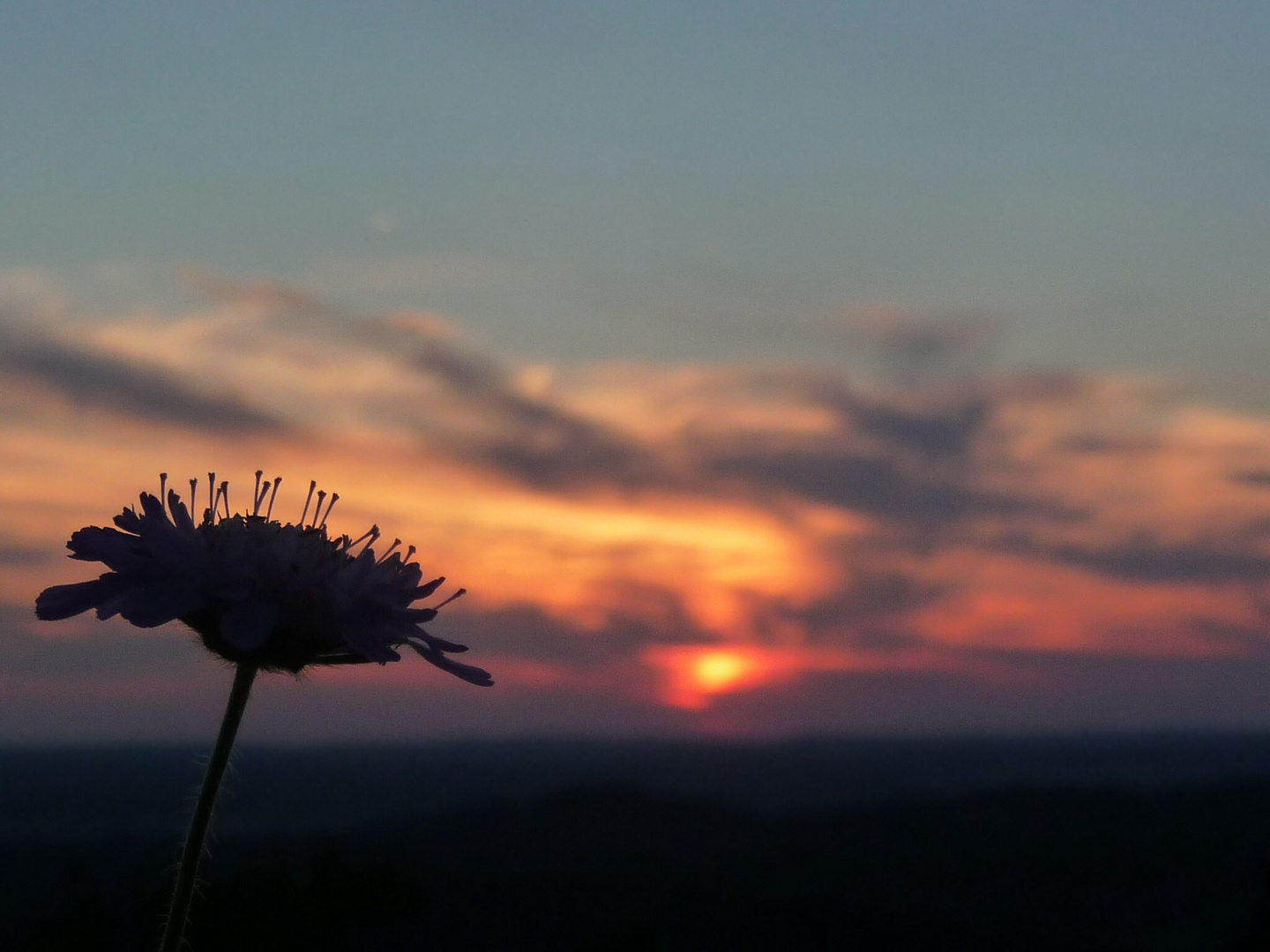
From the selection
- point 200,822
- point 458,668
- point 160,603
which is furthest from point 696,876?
point 200,822

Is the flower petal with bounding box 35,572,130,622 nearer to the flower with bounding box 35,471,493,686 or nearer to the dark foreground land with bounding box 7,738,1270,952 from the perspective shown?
the flower with bounding box 35,471,493,686

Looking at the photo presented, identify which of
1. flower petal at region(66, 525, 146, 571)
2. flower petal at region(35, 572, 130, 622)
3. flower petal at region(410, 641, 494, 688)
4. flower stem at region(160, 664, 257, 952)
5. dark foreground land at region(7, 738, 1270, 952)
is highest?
flower petal at region(66, 525, 146, 571)

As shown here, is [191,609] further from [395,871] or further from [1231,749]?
[1231,749]

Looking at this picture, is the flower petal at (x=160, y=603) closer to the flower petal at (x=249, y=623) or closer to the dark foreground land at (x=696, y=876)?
the flower petal at (x=249, y=623)

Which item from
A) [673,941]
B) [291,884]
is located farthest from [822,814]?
[291,884]

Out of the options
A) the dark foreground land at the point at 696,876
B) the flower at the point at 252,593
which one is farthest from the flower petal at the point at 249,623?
the dark foreground land at the point at 696,876

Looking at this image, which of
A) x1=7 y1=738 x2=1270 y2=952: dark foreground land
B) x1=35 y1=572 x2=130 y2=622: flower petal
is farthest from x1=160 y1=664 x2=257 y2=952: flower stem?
x1=35 y1=572 x2=130 y2=622: flower petal
